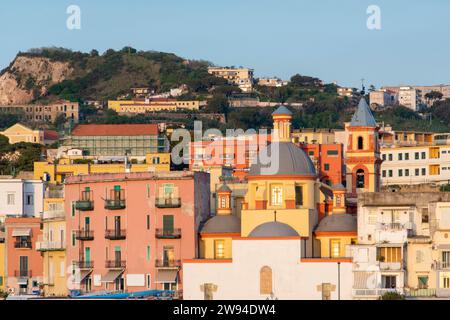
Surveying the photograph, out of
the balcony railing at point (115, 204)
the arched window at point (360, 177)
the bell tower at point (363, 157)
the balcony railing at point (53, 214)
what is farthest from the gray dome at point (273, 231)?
the arched window at point (360, 177)

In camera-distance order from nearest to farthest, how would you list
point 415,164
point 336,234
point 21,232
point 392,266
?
point 392,266, point 336,234, point 21,232, point 415,164

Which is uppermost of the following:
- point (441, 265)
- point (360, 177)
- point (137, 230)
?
point (360, 177)

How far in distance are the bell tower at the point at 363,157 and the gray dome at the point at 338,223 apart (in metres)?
17.9

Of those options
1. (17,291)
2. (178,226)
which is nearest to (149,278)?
(178,226)

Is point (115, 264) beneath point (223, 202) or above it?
beneath

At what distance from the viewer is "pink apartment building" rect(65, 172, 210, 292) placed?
260 feet

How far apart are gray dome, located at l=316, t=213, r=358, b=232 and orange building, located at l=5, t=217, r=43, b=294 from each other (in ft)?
48.7

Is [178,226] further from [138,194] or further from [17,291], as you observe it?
[17,291]

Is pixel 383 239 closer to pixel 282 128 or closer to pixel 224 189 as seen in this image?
pixel 224 189

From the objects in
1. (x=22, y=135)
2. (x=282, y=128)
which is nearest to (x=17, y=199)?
(x=282, y=128)

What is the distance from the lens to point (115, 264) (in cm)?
8025

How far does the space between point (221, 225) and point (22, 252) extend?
1270 cm

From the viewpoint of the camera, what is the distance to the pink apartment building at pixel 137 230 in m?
79.3

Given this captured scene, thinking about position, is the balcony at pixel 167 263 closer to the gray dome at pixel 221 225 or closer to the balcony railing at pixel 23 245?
the gray dome at pixel 221 225
